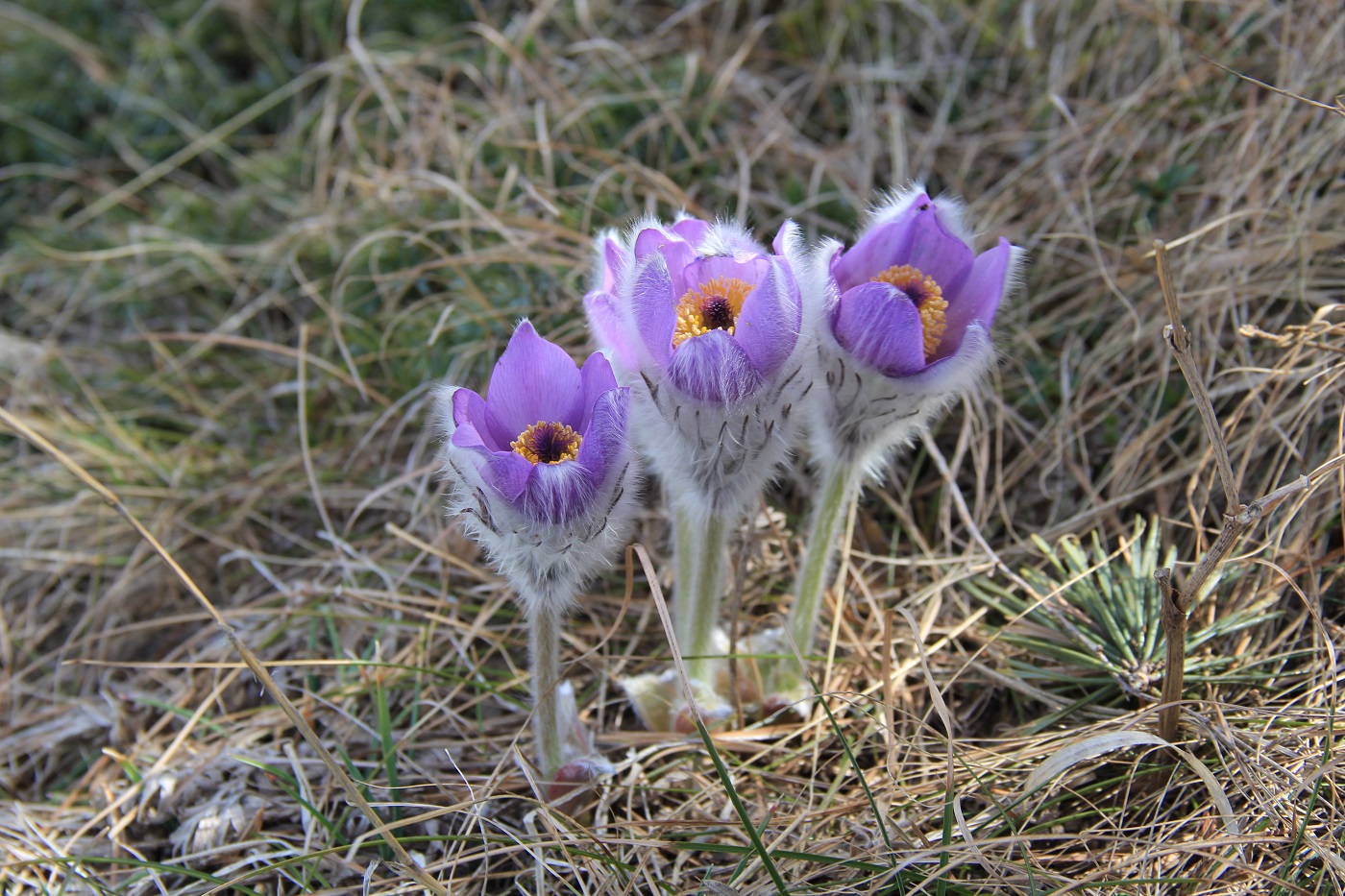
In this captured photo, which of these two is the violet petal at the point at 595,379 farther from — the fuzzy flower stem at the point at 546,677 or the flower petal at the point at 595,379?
the fuzzy flower stem at the point at 546,677

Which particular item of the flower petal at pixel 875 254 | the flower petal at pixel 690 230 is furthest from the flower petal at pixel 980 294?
the flower petal at pixel 690 230

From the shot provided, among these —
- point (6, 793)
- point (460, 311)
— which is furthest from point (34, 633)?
point (460, 311)

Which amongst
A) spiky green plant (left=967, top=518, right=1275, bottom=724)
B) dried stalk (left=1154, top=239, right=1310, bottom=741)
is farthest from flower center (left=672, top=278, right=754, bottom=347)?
spiky green plant (left=967, top=518, right=1275, bottom=724)

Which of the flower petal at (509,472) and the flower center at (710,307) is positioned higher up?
the flower center at (710,307)

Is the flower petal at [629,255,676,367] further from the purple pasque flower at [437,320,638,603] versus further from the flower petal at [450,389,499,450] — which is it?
the flower petal at [450,389,499,450]

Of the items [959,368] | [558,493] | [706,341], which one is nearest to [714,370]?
[706,341]

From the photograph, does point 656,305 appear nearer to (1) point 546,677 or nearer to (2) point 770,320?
(2) point 770,320

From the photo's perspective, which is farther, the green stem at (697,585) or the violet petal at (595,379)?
the green stem at (697,585)
